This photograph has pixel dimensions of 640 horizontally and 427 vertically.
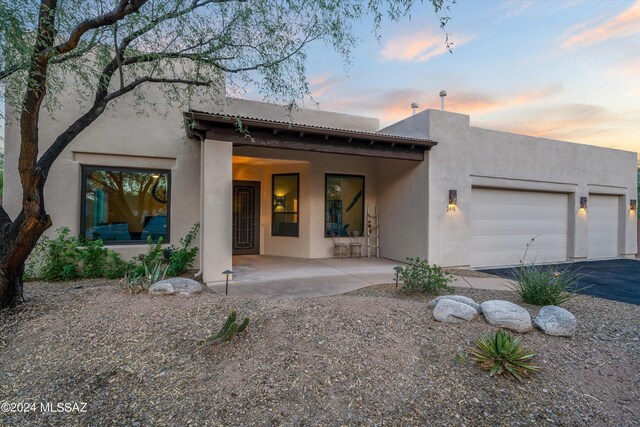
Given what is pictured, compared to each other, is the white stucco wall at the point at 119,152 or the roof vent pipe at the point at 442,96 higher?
the roof vent pipe at the point at 442,96

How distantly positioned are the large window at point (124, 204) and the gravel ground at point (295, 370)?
3.38 metres

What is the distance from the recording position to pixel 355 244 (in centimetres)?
977

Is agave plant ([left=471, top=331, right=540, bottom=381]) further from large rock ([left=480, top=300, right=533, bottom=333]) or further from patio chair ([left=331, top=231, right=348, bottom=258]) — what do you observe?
patio chair ([left=331, top=231, right=348, bottom=258])

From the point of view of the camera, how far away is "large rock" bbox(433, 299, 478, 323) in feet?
12.1

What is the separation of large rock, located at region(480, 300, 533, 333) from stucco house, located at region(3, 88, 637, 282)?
4.23 m

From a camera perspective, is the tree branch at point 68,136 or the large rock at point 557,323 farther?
the tree branch at point 68,136

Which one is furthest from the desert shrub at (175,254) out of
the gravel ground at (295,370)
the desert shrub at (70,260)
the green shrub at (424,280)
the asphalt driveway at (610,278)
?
the asphalt driveway at (610,278)

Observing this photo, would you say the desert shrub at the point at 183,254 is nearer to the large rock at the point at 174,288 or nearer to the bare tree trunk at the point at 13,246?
the large rock at the point at 174,288

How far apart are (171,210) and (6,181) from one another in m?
3.11

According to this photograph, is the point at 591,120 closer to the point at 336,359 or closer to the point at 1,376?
the point at 336,359

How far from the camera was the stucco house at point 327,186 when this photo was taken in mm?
6473

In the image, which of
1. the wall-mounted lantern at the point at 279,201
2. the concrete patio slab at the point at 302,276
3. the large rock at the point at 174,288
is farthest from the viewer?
the wall-mounted lantern at the point at 279,201

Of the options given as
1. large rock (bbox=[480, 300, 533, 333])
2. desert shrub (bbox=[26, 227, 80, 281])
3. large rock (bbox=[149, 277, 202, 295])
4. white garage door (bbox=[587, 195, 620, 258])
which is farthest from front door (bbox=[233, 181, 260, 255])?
white garage door (bbox=[587, 195, 620, 258])

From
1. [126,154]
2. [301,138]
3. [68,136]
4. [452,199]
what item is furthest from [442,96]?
[68,136]
